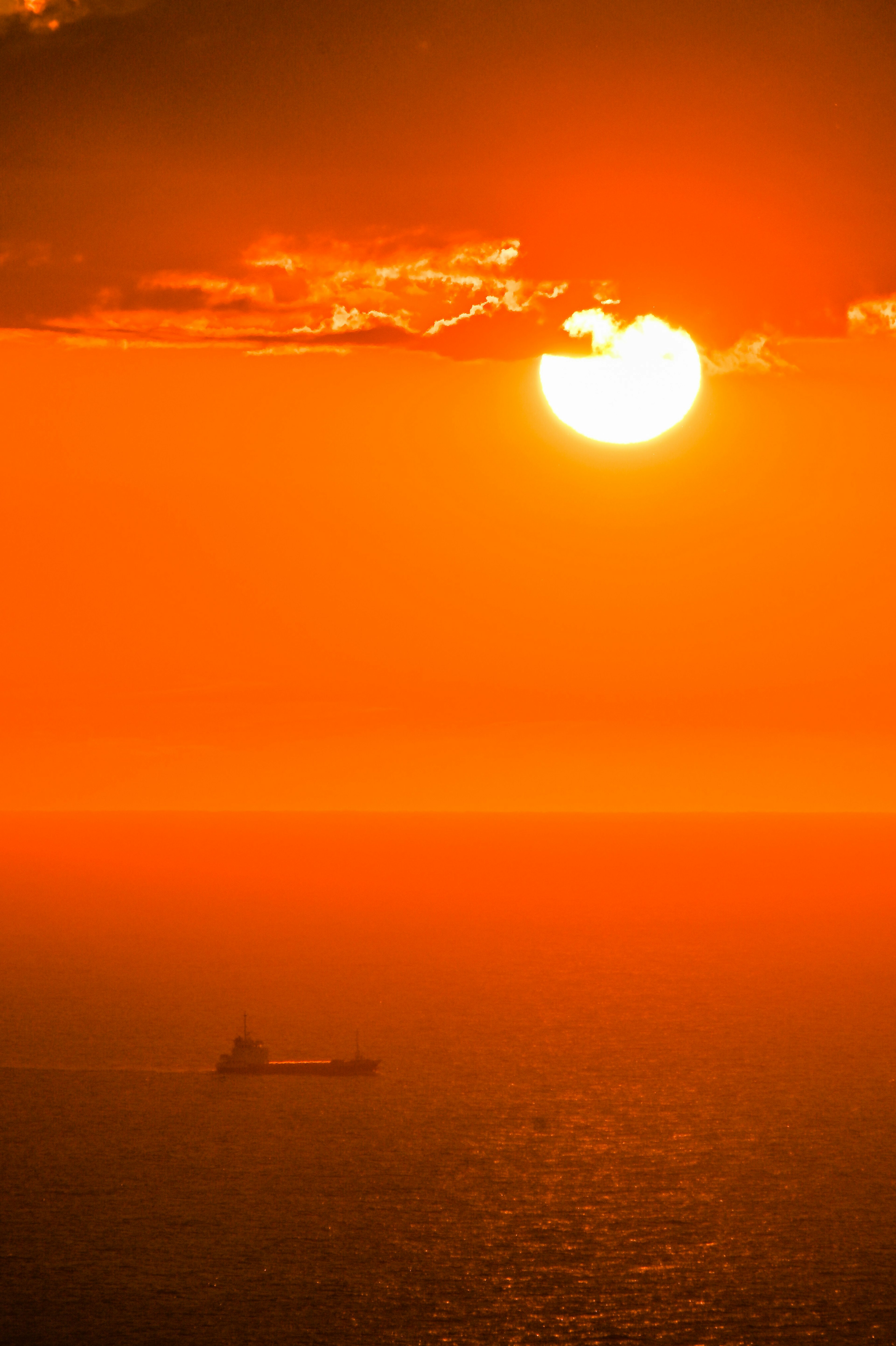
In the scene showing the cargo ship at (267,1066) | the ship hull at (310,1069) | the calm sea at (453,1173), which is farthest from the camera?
the cargo ship at (267,1066)

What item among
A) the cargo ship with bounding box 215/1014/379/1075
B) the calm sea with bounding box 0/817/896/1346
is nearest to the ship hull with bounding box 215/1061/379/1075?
the cargo ship with bounding box 215/1014/379/1075

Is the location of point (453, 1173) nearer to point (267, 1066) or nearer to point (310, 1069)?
point (267, 1066)

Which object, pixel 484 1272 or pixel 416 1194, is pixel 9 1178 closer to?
pixel 416 1194

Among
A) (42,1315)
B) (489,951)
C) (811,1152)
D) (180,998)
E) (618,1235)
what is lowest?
(42,1315)

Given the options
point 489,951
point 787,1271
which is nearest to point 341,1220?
point 787,1271

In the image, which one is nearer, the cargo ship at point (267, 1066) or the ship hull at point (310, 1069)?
the ship hull at point (310, 1069)

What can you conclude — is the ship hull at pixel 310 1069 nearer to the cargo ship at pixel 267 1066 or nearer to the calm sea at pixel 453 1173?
the cargo ship at pixel 267 1066

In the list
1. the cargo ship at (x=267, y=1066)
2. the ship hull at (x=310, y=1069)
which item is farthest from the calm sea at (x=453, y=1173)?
the cargo ship at (x=267, y=1066)
